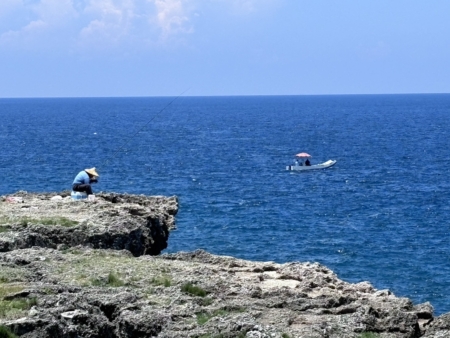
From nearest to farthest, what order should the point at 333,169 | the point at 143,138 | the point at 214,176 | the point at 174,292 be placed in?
the point at 174,292 < the point at 214,176 < the point at 333,169 < the point at 143,138

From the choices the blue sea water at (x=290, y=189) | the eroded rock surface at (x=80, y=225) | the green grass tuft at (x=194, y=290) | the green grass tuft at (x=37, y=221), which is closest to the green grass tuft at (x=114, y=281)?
the green grass tuft at (x=194, y=290)

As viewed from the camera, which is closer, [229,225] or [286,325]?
[286,325]

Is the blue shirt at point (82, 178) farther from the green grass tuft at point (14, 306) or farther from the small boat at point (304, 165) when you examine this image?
the small boat at point (304, 165)

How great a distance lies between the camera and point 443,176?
3322 inches

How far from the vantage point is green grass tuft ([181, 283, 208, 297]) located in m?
23.5

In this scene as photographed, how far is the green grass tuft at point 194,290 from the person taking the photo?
2353 cm

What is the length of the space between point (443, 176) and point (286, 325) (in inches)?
2642

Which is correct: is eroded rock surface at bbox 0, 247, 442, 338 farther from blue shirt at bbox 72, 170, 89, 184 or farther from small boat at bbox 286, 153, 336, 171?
small boat at bbox 286, 153, 336, 171

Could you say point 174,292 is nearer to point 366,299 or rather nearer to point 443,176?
point 366,299

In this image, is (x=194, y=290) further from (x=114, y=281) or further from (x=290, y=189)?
(x=290, y=189)

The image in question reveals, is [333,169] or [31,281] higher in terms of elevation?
[31,281]

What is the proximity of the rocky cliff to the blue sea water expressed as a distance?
1331 cm

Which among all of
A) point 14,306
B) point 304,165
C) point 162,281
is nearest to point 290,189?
point 304,165

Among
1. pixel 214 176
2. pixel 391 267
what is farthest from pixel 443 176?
pixel 391 267
